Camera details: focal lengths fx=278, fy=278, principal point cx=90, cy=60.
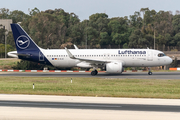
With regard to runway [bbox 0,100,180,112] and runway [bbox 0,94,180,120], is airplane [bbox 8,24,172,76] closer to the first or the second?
runway [bbox 0,94,180,120]

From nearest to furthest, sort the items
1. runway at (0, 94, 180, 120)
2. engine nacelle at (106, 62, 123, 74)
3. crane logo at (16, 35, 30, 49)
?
runway at (0, 94, 180, 120), engine nacelle at (106, 62, 123, 74), crane logo at (16, 35, 30, 49)

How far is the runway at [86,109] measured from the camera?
Answer: 1417 cm

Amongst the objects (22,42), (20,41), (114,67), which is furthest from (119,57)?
(20,41)

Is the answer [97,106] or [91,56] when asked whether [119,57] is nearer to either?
[91,56]

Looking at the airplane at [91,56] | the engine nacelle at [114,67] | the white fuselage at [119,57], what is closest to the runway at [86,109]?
the engine nacelle at [114,67]

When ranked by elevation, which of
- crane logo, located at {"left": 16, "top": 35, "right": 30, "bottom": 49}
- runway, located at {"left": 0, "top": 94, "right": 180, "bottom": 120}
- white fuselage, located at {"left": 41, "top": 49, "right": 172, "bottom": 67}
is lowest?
runway, located at {"left": 0, "top": 94, "right": 180, "bottom": 120}

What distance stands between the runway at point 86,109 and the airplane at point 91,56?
2015 cm

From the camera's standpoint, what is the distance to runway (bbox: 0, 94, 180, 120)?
14174 mm

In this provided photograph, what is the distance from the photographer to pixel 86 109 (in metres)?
16.0

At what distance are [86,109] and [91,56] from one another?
24.6 meters

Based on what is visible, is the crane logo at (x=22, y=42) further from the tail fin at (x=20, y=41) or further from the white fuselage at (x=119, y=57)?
the white fuselage at (x=119, y=57)

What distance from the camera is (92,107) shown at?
54.2ft

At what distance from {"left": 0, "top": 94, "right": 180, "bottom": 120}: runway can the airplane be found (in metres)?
20.2

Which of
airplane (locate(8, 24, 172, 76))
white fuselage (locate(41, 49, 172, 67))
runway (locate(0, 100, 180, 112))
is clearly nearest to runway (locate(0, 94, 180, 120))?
runway (locate(0, 100, 180, 112))
